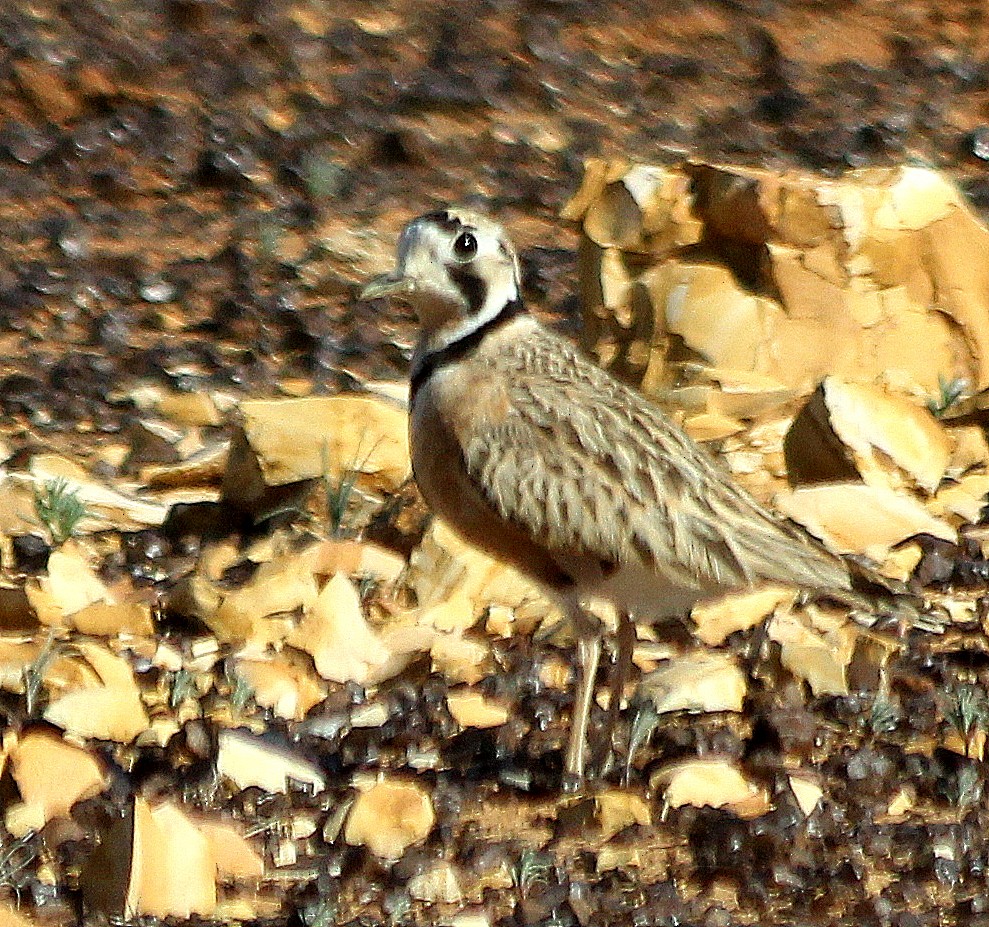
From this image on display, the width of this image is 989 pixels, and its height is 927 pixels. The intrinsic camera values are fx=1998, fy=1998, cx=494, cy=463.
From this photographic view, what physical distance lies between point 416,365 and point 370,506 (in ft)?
3.57

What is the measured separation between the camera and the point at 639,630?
568 cm

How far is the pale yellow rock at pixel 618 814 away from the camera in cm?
451

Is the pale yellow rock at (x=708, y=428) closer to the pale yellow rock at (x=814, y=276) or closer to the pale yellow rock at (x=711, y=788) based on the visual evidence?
the pale yellow rock at (x=814, y=276)

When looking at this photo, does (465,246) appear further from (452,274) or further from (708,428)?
(708,428)

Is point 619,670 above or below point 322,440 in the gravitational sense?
above

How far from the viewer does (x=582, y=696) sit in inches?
189

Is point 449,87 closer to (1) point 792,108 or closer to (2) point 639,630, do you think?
(1) point 792,108

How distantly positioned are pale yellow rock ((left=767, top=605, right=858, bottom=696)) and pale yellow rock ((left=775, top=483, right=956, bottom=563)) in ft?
1.21

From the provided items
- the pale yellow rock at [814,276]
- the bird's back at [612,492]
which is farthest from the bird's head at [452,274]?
the pale yellow rock at [814,276]

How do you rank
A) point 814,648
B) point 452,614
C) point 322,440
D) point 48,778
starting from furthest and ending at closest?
point 322,440
point 452,614
point 814,648
point 48,778

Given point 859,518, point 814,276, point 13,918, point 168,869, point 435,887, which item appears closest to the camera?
point 13,918

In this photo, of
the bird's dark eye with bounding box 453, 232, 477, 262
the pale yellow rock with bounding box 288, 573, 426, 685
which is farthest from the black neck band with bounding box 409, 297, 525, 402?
the pale yellow rock with bounding box 288, 573, 426, 685

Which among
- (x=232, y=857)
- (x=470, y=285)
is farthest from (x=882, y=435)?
(x=232, y=857)

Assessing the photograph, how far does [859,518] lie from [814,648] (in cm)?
82
